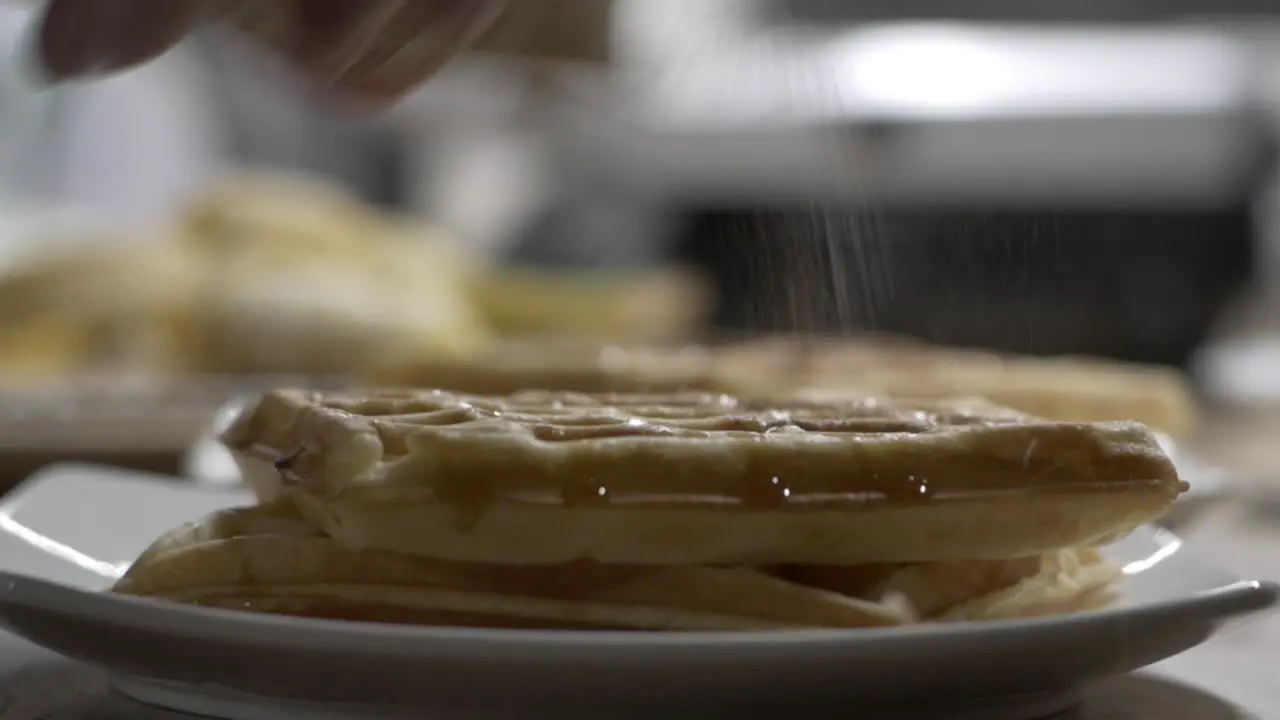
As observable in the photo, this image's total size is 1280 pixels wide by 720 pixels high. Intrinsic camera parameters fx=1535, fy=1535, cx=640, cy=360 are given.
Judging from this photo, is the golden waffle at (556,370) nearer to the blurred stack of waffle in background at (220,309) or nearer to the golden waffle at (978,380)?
the golden waffle at (978,380)

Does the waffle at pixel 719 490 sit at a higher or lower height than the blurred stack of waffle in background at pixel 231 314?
lower

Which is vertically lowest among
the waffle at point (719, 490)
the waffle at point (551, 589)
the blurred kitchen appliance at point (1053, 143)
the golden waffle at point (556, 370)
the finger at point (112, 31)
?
the waffle at point (551, 589)

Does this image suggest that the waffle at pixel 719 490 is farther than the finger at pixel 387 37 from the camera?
No

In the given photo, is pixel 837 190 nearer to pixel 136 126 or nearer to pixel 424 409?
pixel 424 409

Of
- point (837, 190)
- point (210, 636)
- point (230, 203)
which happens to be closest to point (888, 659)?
point (210, 636)

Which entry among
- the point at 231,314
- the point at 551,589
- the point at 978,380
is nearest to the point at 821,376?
the point at 978,380

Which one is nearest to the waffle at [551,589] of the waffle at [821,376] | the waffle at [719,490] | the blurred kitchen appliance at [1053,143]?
the waffle at [719,490]
